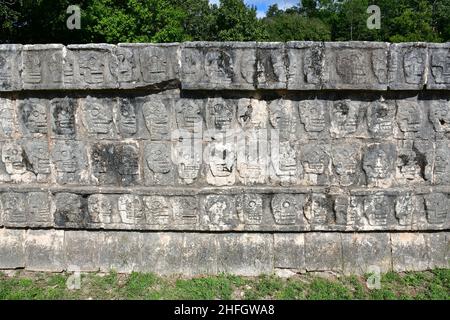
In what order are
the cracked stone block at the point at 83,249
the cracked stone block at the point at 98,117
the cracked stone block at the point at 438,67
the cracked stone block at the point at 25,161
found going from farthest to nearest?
the cracked stone block at the point at 83,249 → the cracked stone block at the point at 25,161 → the cracked stone block at the point at 98,117 → the cracked stone block at the point at 438,67

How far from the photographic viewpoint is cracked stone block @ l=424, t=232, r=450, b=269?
3.88 metres

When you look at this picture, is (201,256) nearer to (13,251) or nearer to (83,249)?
(83,249)

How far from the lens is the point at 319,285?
3664 mm

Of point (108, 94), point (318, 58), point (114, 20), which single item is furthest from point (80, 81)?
point (114, 20)

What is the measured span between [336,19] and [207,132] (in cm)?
3289

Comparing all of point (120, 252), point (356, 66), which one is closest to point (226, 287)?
point (120, 252)

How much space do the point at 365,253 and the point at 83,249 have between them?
2812 millimetres

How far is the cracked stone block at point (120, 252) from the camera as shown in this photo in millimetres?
3922

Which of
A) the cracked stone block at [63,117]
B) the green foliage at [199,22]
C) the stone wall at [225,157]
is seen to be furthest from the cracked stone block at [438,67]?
the green foliage at [199,22]

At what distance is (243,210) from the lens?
12.5 feet

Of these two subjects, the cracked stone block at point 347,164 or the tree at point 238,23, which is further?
the tree at point 238,23

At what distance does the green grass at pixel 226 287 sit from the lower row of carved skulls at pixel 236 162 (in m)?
0.92

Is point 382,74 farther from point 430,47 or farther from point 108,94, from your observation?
point 108,94

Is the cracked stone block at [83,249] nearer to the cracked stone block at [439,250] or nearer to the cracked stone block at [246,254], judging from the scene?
the cracked stone block at [246,254]
